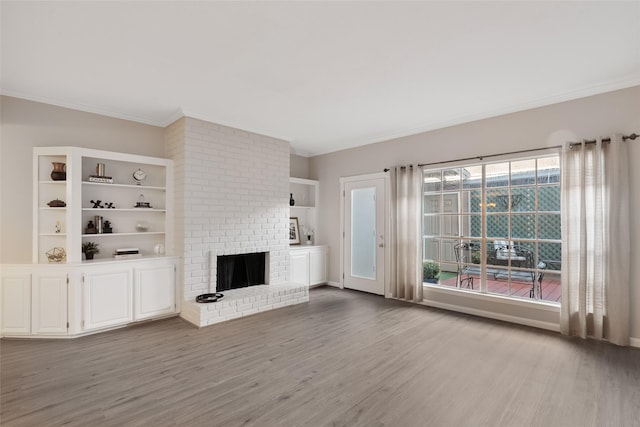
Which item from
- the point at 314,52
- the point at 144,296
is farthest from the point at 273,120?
→ the point at 144,296

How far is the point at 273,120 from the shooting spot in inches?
181

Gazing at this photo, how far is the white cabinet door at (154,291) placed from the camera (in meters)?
4.02

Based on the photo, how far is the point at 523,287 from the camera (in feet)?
13.4

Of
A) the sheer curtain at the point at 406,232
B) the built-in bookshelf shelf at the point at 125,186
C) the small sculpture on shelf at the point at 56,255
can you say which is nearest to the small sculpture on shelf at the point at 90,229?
the small sculpture on shelf at the point at 56,255

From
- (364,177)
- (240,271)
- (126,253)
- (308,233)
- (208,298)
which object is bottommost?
(208,298)

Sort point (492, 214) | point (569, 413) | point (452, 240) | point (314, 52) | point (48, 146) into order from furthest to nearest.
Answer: point (452, 240), point (492, 214), point (48, 146), point (314, 52), point (569, 413)

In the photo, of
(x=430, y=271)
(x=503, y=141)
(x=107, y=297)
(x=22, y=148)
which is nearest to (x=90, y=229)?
(x=107, y=297)

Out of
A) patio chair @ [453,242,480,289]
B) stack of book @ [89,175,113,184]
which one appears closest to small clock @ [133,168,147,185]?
stack of book @ [89,175,113,184]

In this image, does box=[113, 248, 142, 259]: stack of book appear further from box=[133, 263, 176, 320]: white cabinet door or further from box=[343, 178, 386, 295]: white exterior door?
box=[343, 178, 386, 295]: white exterior door

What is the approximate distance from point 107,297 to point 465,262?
4.85 metres

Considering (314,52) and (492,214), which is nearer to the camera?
(314,52)

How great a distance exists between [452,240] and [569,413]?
2.73m

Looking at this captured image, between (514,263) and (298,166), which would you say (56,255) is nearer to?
(298,166)

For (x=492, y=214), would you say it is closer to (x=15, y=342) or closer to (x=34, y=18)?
(x=34, y=18)
